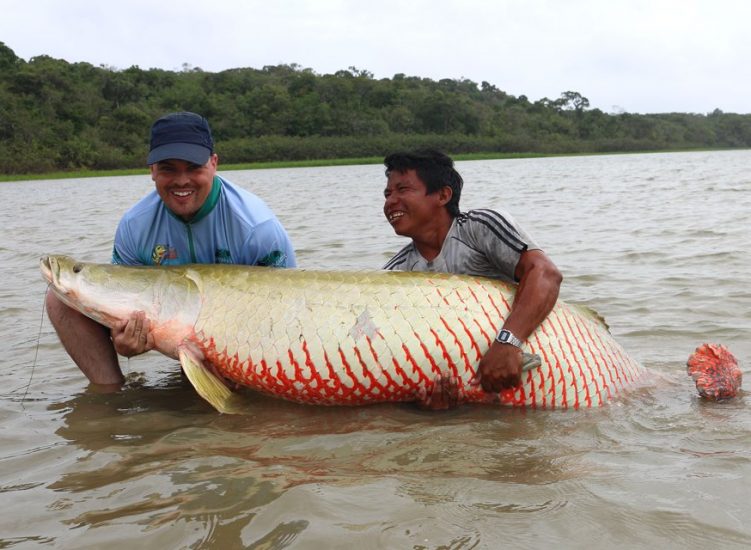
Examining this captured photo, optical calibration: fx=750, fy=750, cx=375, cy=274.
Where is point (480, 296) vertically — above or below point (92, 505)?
above

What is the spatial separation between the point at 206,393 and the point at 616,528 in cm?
181

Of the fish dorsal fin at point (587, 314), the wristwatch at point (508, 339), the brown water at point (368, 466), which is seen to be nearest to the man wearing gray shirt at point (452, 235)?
the wristwatch at point (508, 339)

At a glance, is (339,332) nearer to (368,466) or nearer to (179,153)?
(368,466)

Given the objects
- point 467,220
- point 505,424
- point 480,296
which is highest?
point 467,220

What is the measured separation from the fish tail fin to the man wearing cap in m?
2.11

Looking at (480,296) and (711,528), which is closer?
(711,528)

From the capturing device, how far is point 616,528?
86.1 inches

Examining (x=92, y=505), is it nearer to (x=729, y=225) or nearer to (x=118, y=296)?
(x=118, y=296)

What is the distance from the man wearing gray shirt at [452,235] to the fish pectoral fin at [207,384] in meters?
0.97

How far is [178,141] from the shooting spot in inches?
147

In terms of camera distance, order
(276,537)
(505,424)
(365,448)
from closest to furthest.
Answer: (276,537)
(365,448)
(505,424)

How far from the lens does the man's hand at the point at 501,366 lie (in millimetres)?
3158

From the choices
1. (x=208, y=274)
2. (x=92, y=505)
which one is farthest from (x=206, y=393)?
(x=92, y=505)

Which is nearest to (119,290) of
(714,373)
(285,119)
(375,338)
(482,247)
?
(375,338)
